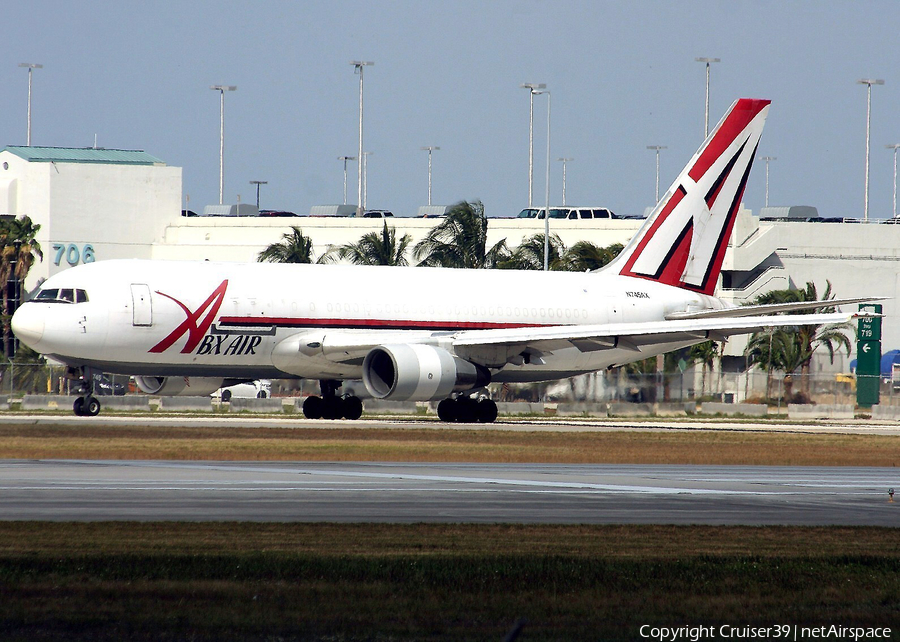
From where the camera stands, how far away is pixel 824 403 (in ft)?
176

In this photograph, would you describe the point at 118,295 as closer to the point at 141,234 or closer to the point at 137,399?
the point at 137,399

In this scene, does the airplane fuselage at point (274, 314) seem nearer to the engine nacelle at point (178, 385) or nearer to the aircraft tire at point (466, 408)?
the aircraft tire at point (466, 408)

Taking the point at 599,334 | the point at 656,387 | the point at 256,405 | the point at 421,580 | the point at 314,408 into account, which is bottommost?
the point at 256,405

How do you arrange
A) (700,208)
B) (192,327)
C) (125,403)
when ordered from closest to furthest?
1. (192,327)
2. (700,208)
3. (125,403)

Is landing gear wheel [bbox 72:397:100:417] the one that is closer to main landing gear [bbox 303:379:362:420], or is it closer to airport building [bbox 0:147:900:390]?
main landing gear [bbox 303:379:362:420]

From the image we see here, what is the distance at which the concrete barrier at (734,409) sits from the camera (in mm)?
52312

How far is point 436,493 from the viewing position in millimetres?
19641

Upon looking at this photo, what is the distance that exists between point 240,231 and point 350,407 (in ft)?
184

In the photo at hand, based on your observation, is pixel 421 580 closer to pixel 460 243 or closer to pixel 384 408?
pixel 384 408

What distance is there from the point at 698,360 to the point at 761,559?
59844 mm

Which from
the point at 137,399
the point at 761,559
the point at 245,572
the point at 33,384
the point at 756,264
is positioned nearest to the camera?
the point at 245,572

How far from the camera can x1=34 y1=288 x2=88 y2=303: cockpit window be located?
37125 millimetres

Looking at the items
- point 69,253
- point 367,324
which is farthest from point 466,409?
point 69,253

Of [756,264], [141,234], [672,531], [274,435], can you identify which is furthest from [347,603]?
[141,234]
